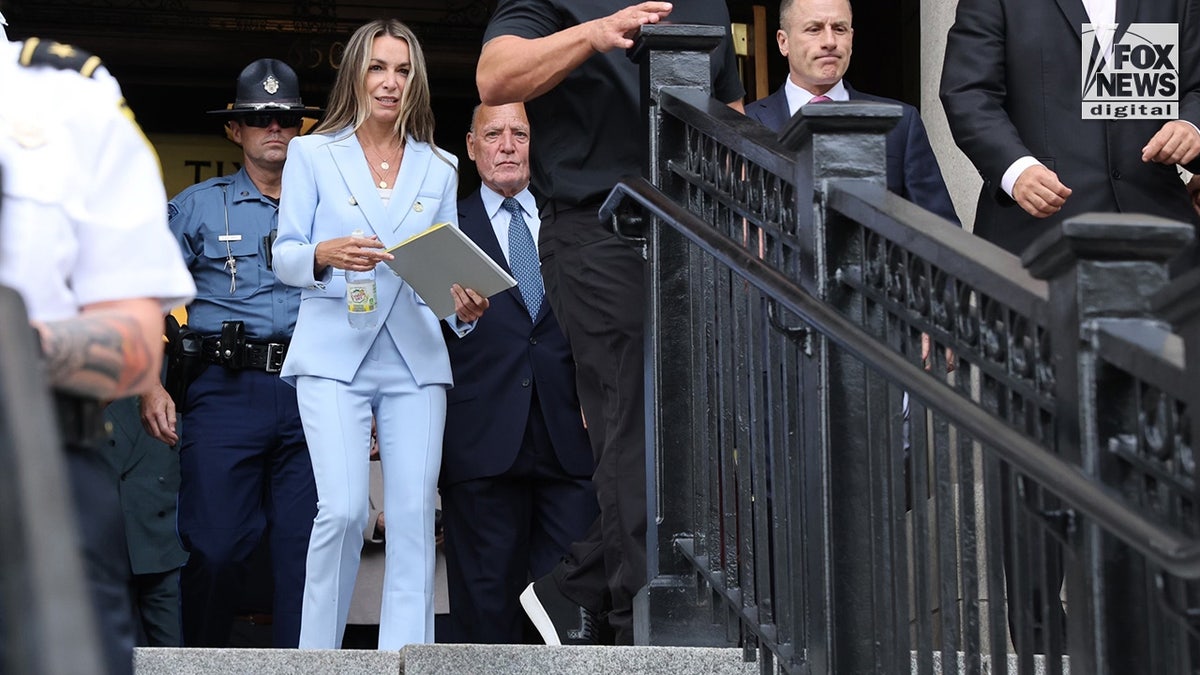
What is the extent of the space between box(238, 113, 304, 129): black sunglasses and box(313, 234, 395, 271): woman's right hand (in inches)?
53.0

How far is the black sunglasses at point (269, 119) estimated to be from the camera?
263 inches

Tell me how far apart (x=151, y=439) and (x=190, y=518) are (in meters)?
1.01

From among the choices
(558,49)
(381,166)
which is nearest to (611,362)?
(558,49)

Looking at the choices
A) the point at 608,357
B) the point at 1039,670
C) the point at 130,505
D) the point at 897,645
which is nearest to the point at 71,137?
the point at 897,645

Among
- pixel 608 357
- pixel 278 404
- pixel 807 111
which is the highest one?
pixel 807 111

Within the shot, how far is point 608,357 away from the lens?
15.2ft

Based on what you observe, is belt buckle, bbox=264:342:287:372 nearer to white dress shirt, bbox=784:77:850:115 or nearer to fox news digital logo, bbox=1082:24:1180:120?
white dress shirt, bbox=784:77:850:115

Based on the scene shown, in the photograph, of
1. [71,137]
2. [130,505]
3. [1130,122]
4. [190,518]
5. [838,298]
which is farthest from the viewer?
[130,505]

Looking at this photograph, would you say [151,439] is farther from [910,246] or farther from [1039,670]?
[910,246]

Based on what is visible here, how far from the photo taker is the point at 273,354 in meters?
6.15

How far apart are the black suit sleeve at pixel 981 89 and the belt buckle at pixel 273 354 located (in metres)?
2.42

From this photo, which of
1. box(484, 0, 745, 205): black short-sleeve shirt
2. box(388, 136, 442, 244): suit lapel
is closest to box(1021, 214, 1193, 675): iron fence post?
box(484, 0, 745, 205): black short-sleeve shirt

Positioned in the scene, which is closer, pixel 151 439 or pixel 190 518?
pixel 190 518

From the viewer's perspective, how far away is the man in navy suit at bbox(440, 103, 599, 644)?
5.96 metres
